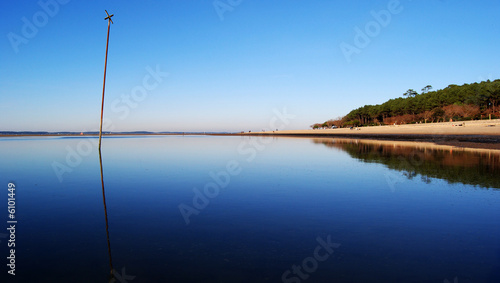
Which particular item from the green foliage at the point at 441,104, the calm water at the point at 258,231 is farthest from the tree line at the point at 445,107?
the calm water at the point at 258,231

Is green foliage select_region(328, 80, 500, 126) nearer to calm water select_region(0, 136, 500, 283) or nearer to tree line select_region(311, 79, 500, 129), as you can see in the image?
tree line select_region(311, 79, 500, 129)

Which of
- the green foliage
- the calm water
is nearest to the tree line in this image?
the green foliage

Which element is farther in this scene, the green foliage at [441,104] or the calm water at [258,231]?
the green foliage at [441,104]

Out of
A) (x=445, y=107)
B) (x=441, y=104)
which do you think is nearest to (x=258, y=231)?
(x=445, y=107)

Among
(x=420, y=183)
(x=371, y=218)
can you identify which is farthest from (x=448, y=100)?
(x=371, y=218)

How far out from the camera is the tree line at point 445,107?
71438 millimetres

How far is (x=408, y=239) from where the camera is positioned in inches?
246

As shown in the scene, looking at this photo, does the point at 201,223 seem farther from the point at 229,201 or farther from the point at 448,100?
the point at 448,100

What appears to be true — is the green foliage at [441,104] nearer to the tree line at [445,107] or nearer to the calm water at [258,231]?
the tree line at [445,107]

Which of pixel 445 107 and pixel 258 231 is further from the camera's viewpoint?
pixel 445 107

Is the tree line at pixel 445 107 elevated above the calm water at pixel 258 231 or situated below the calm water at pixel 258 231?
above

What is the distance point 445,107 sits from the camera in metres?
82.1

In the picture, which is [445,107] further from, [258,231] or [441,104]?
[258,231]

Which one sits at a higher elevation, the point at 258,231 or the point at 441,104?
the point at 441,104
